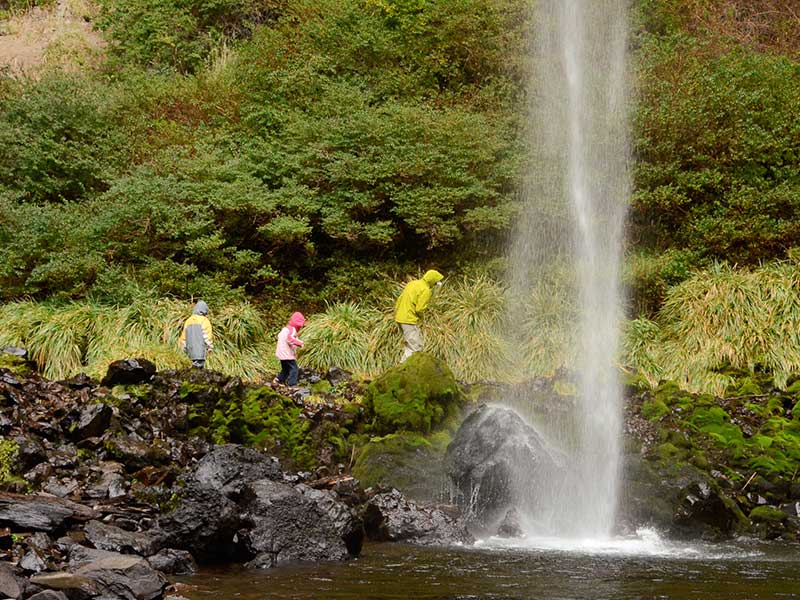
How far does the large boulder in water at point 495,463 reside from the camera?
11.3 m

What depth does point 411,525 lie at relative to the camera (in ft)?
33.8

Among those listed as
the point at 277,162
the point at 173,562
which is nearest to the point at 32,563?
the point at 173,562

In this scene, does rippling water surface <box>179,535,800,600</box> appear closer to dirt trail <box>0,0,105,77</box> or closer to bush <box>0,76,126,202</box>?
bush <box>0,76,126,202</box>

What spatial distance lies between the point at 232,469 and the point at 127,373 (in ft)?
12.4

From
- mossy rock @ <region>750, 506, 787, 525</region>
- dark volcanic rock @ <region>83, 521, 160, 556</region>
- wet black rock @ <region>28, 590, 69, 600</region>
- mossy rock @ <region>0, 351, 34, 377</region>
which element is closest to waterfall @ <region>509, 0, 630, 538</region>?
mossy rock @ <region>750, 506, 787, 525</region>

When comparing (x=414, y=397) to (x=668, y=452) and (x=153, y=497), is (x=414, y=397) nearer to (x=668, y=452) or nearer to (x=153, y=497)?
(x=668, y=452)

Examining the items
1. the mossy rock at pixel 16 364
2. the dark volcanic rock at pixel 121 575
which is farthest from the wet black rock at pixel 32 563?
the mossy rock at pixel 16 364

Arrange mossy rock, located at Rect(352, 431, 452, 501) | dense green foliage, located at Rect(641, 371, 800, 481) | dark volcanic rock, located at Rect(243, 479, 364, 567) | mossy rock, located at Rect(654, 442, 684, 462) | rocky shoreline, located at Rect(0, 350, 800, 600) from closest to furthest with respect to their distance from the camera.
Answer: rocky shoreline, located at Rect(0, 350, 800, 600), dark volcanic rock, located at Rect(243, 479, 364, 567), mossy rock, located at Rect(352, 431, 452, 501), mossy rock, located at Rect(654, 442, 684, 462), dense green foliage, located at Rect(641, 371, 800, 481)

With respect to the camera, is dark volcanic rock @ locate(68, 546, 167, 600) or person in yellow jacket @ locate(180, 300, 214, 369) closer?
dark volcanic rock @ locate(68, 546, 167, 600)

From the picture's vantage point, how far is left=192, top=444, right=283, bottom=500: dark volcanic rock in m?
9.28

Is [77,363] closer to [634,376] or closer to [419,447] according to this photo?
[419,447]

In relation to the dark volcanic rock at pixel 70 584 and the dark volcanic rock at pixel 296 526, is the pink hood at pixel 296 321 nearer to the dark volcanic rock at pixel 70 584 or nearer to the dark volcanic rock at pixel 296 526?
the dark volcanic rock at pixel 296 526

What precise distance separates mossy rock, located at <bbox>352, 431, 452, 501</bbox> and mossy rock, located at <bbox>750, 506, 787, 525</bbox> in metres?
3.68

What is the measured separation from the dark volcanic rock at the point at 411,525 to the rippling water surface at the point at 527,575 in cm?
31
